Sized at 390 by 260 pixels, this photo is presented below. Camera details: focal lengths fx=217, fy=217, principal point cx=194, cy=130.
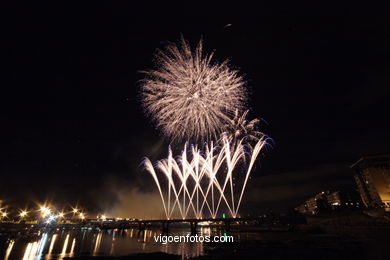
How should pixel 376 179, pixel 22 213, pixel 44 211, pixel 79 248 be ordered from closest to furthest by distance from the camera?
pixel 79 248
pixel 376 179
pixel 22 213
pixel 44 211

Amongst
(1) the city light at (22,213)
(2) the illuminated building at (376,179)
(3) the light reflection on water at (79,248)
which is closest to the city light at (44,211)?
(1) the city light at (22,213)

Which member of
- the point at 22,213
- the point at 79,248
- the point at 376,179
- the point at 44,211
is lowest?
the point at 79,248

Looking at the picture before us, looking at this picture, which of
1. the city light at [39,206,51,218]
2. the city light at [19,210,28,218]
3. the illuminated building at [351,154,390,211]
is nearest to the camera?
the illuminated building at [351,154,390,211]

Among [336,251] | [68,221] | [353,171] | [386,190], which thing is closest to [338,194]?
[353,171]

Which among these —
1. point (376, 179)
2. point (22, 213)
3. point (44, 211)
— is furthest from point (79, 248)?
point (376, 179)

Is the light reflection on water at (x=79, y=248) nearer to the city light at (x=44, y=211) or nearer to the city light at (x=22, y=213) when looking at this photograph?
the city light at (x=22, y=213)

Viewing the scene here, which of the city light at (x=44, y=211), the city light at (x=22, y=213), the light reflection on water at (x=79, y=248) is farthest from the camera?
the city light at (x=44, y=211)

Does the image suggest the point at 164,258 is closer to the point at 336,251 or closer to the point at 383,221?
the point at 336,251

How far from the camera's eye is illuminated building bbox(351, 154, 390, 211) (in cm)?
10262

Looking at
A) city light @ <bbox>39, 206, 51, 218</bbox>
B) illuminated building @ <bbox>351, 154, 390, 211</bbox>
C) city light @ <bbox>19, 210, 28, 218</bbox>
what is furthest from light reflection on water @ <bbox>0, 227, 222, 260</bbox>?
illuminated building @ <bbox>351, 154, 390, 211</bbox>

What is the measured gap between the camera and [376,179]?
10694 centimetres

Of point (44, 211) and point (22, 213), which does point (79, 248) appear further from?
point (44, 211)

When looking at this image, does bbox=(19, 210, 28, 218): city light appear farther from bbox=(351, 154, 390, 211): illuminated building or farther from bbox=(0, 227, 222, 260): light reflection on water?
bbox=(351, 154, 390, 211): illuminated building

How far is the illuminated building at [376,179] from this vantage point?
102625 millimetres
